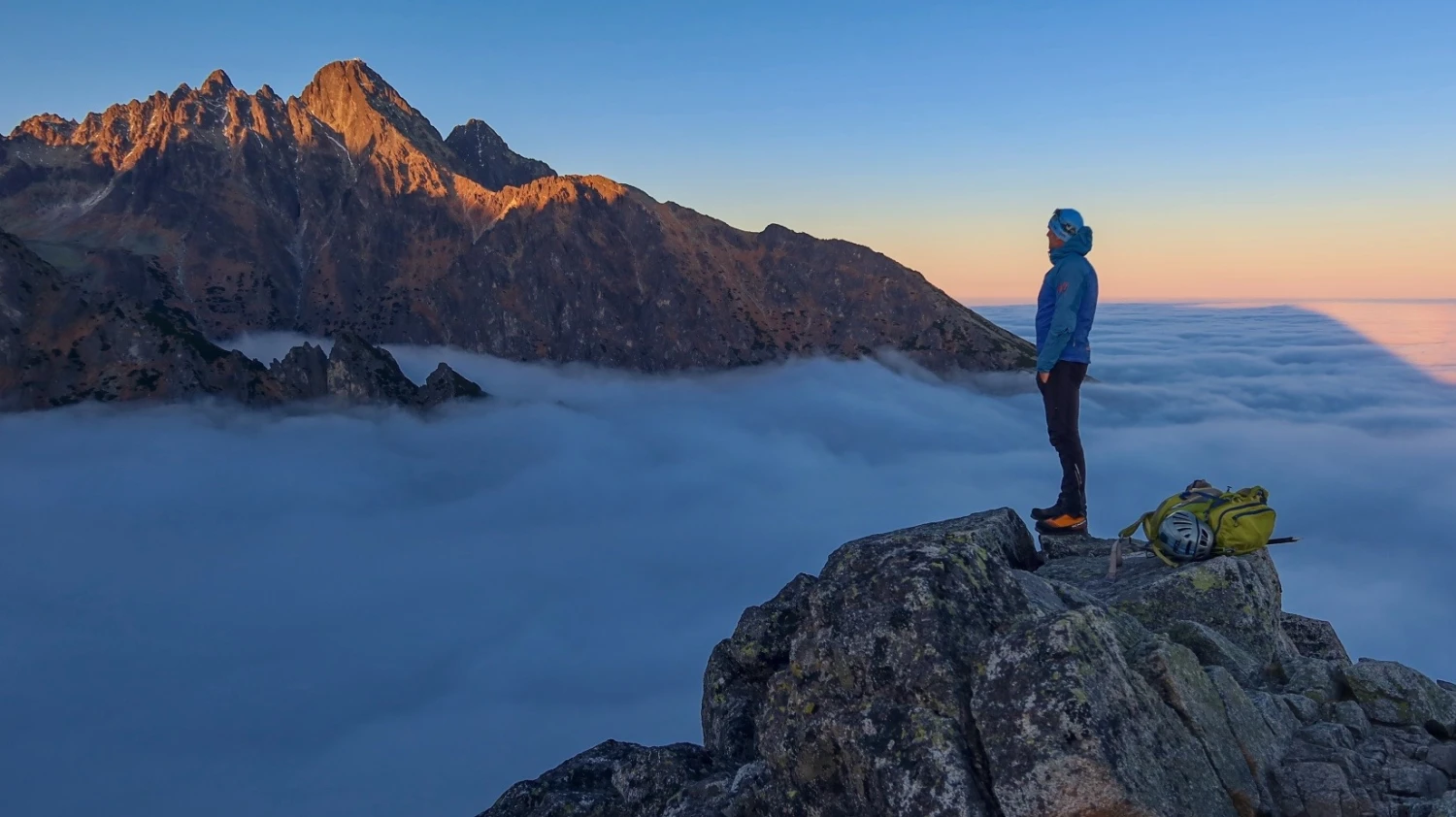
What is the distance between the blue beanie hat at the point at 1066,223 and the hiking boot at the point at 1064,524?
19.9 feet

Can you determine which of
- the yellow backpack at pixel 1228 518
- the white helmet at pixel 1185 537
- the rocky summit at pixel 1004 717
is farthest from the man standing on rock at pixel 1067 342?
the rocky summit at pixel 1004 717

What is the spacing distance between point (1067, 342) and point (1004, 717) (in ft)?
35.4

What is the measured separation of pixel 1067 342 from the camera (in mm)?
17359

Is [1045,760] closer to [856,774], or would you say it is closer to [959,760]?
[959,760]

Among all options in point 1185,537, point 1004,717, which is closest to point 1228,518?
point 1185,537

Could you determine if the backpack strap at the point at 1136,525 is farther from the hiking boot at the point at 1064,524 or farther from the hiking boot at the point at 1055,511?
the hiking boot at the point at 1055,511

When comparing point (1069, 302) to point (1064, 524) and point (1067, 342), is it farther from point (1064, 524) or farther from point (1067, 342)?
point (1064, 524)

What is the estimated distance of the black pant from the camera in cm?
1770

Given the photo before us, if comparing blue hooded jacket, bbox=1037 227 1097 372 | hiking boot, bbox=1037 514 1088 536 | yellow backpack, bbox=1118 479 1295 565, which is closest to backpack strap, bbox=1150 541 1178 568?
yellow backpack, bbox=1118 479 1295 565

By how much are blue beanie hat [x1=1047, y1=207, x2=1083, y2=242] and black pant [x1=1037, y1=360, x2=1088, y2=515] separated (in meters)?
2.66

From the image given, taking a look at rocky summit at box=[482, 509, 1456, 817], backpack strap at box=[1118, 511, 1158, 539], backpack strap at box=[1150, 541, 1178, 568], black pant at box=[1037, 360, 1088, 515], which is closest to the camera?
rocky summit at box=[482, 509, 1456, 817]

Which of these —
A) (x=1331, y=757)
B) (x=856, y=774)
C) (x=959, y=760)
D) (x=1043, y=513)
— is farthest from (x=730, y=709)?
(x=1043, y=513)

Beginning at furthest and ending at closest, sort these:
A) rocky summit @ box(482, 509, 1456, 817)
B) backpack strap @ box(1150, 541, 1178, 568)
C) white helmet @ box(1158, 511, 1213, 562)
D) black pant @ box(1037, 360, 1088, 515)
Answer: black pant @ box(1037, 360, 1088, 515), backpack strap @ box(1150, 541, 1178, 568), white helmet @ box(1158, 511, 1213, 562), rocky summit @ box(482, 509, 1456, 817)

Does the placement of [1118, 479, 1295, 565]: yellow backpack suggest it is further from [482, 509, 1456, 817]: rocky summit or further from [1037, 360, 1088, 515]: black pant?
[482, 509, 1456, 817]: rocky summit
